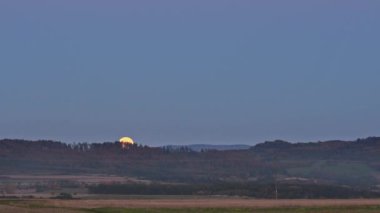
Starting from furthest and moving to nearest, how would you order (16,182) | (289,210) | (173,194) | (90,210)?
(16,182), (173,194), (289,210), (90,210)

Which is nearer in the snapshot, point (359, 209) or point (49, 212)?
point (49, 212)

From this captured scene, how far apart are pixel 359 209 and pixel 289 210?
568cm

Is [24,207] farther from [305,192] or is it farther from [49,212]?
[305,192]

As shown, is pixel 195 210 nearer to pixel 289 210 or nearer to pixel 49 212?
pixel 289 210

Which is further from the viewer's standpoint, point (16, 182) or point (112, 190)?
point (16, 182)

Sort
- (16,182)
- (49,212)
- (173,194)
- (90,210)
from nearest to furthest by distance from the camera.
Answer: (49,212) → (90,210) → (173,194) → (16,182)

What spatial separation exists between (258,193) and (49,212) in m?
63.2

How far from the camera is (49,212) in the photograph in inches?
3063

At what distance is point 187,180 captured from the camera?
198 m

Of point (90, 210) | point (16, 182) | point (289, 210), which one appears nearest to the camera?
point (90, 210)

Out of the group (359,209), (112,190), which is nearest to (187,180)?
(112,190)

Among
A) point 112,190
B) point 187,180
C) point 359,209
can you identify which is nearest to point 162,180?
point 187,180

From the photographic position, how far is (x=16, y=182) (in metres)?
187

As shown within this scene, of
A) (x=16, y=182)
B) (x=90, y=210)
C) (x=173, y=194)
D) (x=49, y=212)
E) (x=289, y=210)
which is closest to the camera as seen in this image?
(x=49, y=212)
